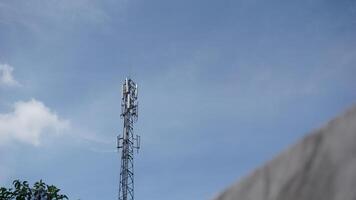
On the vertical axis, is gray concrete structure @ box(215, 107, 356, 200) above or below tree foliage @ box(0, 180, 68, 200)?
below

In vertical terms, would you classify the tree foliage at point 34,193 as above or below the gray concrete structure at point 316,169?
above

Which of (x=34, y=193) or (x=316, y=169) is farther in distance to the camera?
(x=34, y=193)

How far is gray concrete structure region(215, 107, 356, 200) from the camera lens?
5.54 ft

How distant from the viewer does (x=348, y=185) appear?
1.66m

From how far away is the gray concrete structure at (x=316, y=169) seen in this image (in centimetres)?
169

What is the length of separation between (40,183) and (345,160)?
15461 millimetres

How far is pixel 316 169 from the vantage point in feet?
6.02

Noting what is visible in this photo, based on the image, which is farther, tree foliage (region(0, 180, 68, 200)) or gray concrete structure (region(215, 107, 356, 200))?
tree foliage (region(0, 180, 68, 200))

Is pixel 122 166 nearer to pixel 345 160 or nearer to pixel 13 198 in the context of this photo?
pixel 13 198

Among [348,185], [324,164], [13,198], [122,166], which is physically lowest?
[348,185]

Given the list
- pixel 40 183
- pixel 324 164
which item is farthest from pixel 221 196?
pixel 40 183

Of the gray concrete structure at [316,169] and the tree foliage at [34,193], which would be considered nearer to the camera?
the gray concrete structure at [316,169]

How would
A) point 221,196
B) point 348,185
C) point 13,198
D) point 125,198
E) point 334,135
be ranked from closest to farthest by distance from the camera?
point 348,185, point 334,135, point 221,196, point 13,198, point 125,198

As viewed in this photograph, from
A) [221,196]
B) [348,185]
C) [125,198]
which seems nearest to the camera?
[348,185]
